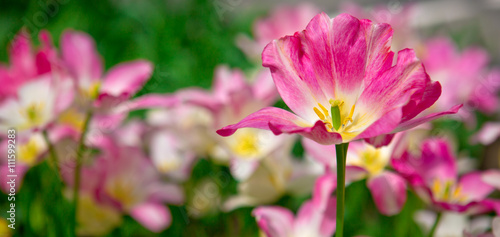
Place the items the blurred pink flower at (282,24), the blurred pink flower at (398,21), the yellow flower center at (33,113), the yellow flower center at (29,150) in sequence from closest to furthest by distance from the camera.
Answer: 1. the yellow flower center at (33,113)
2. the yellow flower center at (29,150)
3. the blurred pink flower at (398,21)
4. the blurred pink flower at (282,24)

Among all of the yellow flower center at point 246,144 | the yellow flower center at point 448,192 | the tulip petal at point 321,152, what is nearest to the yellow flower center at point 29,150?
the yellow flower center at point 246,144

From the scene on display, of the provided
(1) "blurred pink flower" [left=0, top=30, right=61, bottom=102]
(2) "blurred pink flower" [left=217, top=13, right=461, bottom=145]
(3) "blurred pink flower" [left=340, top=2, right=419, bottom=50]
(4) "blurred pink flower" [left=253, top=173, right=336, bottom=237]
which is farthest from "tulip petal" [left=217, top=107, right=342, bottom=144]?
(3) "blurred pink flower" [left=340, top=2, right=419, bottom=50]

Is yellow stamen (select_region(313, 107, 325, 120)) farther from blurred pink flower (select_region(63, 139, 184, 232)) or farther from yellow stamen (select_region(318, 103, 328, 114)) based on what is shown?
blurred pink flower (select_region(63, 139, 184, 232))

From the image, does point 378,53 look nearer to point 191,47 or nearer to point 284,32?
point 284,32

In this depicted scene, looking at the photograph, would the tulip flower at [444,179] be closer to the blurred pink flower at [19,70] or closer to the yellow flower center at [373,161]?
the yellow flower center at [373,161]

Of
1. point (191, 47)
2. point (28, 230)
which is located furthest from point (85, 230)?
point (191, 47)
